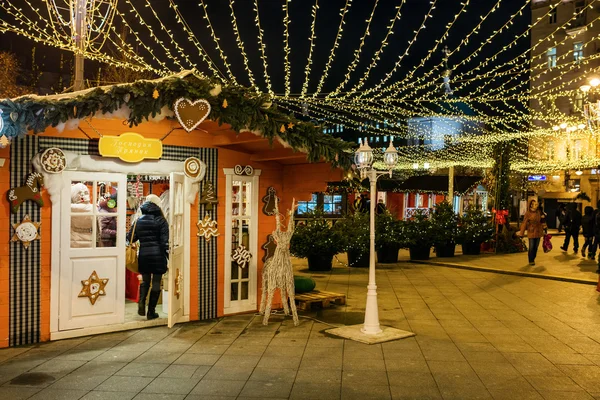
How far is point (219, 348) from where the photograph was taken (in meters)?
6.59

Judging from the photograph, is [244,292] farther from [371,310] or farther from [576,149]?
[576,149]

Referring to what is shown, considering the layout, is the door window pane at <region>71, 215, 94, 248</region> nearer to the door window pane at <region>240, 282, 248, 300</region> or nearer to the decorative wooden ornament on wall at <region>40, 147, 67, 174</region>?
the decorative wooden ornament on wall at <region>40, 147, 67, 174</region>

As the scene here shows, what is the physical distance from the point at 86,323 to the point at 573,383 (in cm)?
554

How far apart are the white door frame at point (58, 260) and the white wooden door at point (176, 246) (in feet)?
0.27

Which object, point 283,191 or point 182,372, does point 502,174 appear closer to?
point 283,191

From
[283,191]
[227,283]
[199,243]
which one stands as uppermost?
[283,191]

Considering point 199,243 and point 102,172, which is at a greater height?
point 102,172

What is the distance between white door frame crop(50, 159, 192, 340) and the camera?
22.6 ft

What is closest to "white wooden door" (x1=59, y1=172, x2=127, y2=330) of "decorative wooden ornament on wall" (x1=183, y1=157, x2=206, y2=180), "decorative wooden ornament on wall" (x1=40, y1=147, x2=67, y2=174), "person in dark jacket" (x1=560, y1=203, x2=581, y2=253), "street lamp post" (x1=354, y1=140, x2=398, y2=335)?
"decorative wooden ornament on wall" (x1=40, y1=147, x2=67, y2=174)

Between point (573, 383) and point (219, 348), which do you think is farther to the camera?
point (219, 348)

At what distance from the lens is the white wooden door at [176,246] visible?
7414 millimetres

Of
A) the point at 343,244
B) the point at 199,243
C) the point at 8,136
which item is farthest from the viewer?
the point at 343,244

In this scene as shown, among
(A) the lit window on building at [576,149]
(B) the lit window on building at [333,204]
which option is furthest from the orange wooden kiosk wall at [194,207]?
(A) the lit window on building at [576,149]

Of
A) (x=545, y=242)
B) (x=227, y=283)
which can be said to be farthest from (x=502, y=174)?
(x=227, y=283)
